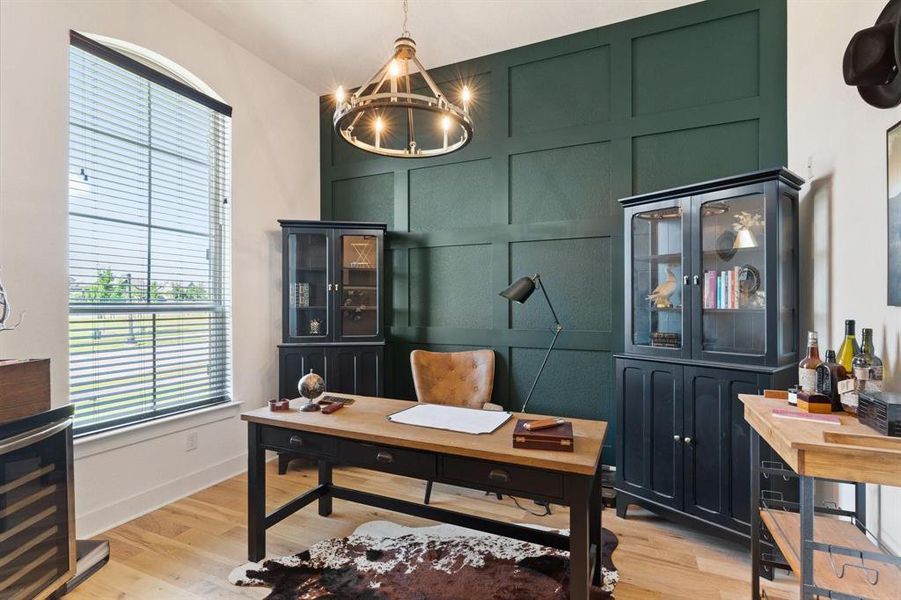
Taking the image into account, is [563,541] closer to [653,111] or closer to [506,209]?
[506,209]

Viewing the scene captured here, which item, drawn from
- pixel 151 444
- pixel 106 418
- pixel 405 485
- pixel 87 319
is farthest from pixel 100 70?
pixel 405 485

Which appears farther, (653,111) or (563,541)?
(653,111)

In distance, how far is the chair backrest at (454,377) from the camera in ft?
10.9

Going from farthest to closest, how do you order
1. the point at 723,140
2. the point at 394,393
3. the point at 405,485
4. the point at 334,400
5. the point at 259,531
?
the point at 394,393, the point at 405,485, the point at 723,140, the point at 334,400, the point at 259,531

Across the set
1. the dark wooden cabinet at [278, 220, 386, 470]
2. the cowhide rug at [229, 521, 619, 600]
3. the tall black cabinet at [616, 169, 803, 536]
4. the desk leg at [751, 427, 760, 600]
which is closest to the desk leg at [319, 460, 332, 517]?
the cowhide rug at [229, 521, 619, 600]

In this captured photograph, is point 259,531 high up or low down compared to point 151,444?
down

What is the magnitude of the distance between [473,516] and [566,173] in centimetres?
246

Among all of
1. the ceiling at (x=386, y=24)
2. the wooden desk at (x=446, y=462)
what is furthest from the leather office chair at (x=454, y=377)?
the ceiling at (x=386, y=24)

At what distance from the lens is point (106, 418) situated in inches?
108

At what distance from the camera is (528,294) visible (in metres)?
2.90

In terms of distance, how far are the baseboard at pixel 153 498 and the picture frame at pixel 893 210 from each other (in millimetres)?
4023

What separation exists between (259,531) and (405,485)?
1.18 meters

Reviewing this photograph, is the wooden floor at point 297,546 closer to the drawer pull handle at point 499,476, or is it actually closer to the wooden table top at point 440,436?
the wooden table top at point 440,436

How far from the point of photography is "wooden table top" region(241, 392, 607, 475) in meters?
1.65
